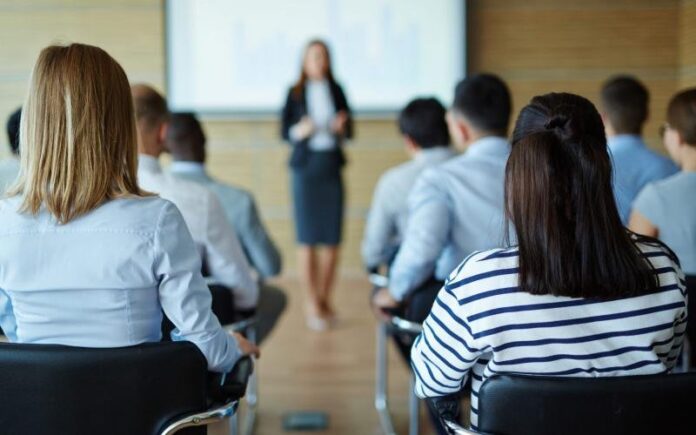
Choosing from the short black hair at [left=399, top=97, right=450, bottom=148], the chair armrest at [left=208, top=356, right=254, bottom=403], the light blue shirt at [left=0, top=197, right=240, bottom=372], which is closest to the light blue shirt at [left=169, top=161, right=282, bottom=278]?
the short black hair at [left=399, top=97, right=450, bottom=148]

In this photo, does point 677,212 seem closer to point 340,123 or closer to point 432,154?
point 432,154

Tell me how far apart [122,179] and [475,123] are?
4.40 feet

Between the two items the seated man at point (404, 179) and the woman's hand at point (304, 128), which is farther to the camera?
the woman's hand at point (304, 128)

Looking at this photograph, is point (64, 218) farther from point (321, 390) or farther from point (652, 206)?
point (321, 390)

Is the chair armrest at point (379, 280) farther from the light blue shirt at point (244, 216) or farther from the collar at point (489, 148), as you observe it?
the collar at point (489, 148)

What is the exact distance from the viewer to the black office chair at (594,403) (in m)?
1.19

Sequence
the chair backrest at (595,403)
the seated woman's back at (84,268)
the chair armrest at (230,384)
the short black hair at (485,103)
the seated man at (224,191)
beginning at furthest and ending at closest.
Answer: the seated man at (224,191) → the short black hair at (485,103) → the chair armrest at (230,384) → the seated woman's back at (84,268) → the chair backrest at (595,403)

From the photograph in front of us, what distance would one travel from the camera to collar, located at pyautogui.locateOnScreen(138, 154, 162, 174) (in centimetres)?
226

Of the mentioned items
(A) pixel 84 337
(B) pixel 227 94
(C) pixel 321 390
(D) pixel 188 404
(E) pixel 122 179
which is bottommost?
(C) pixel 321 390

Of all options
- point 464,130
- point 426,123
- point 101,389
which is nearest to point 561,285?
point 101,389

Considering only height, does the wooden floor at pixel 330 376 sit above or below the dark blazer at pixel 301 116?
below

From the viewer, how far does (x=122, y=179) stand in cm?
148

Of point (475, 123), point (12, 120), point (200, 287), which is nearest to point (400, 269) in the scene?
point (475, 123)

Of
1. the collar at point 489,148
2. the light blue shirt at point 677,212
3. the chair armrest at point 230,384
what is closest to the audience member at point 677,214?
the light blue shirt at point 677,212
